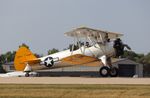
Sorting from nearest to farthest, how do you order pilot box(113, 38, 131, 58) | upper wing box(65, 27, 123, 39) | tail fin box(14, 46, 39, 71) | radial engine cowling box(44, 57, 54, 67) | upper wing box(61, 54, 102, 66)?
pilot box(113, 38, 131, 58) → upper wing box(65, 27, 123, 39) → upper wing box(61, 54, 102, 66) → radial engine cowling box(44, 57, 54, 67) → tail fin box(14, 46, 39, 71)

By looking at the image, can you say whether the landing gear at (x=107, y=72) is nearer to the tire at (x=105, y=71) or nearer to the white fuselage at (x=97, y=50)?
the tire at (x=105, y=71)

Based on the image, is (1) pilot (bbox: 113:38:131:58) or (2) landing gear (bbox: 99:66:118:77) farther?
(1) pilot (bbox: 113:38:131:58)

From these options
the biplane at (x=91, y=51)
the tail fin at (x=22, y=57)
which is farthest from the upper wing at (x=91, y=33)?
the tail fin at (x=22, y=57)

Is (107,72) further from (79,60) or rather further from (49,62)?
(49,62)

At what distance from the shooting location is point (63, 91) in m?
22.0

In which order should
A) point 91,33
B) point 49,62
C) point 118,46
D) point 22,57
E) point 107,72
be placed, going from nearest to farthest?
1. point 107,72
2. point 118,46
3. point 91,33
4. point 49,62
5. point 22,57

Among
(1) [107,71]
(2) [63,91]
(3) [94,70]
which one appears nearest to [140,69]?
(3) [94,70]

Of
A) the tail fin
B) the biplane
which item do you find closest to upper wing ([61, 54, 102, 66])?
the biplane

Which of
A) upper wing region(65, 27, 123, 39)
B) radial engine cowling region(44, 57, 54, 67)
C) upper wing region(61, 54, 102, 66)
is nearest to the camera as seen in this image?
upper wing region(65, 27, 123, 39)

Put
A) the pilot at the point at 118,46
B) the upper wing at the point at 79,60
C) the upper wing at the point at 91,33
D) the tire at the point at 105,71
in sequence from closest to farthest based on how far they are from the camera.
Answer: the tire at the point at 105,71, the pilot at the point at 118,46, the upper wing at the point at 91,33, the upper wing at the point at 79,60

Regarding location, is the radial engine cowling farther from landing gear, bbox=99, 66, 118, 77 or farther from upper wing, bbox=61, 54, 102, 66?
landing gear, bbox=99, 66, 118, 77

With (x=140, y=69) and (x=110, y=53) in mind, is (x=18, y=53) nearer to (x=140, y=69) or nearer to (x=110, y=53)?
(x=110, y=53)

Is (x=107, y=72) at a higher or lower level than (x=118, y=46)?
lower

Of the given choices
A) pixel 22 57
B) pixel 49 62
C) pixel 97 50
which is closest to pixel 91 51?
pixel 97 50
